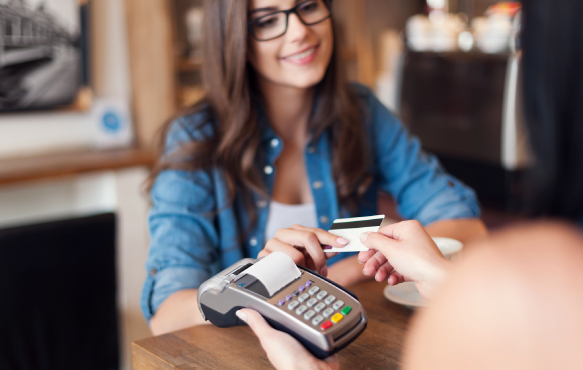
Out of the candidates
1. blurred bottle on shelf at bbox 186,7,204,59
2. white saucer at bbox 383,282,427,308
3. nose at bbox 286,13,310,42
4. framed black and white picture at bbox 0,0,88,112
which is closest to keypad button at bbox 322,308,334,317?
white saucer at bbox 383,282,427,308

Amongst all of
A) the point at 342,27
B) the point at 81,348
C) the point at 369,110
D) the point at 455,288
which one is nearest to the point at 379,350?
the point at 455,288

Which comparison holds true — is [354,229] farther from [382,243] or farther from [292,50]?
[292,50]

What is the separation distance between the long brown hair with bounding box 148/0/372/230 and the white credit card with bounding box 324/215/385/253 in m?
0.47

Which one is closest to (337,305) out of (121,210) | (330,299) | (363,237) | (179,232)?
(330,299)

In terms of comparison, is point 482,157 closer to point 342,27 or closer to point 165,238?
point 342,27

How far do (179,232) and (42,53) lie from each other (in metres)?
1.60

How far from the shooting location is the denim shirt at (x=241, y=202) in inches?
39.6

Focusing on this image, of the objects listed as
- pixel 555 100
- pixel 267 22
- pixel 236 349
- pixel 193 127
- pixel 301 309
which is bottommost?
pixel 236 349

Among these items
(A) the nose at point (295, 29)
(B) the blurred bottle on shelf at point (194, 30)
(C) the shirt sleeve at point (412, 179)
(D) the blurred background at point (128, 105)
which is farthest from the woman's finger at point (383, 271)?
(B) the blurred bottle on shelf at point (194, 30)

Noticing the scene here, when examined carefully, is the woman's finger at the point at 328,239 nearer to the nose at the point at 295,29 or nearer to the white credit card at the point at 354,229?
the white credit card at the point at 354,229

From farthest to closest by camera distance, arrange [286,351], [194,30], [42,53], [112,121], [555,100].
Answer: [194,30]
[112,121]
[42,53]
[286,351]
[555,100]

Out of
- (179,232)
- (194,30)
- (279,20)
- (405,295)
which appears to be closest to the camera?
(405,295)

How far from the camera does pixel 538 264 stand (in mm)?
374

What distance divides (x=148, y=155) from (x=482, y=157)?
1.46 meters
